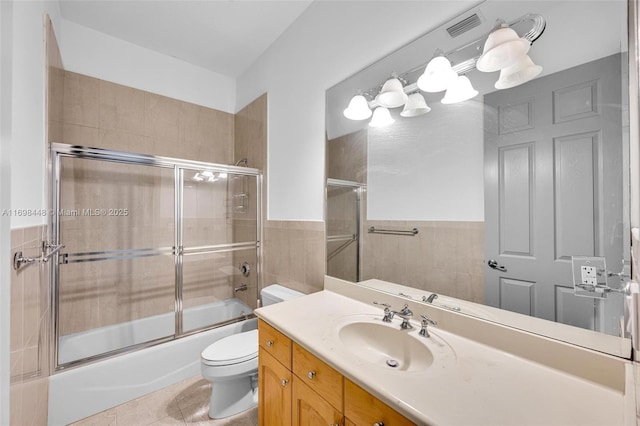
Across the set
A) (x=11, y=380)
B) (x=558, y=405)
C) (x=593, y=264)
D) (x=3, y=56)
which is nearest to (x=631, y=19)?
(x=593, y=264)

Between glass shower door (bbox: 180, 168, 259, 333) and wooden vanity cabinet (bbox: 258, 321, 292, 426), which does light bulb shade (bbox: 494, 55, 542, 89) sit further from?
glass shower door (bbox: 180, 168, 259, 333)

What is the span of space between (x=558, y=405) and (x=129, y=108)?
3095mm

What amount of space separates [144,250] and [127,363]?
0.80 meters

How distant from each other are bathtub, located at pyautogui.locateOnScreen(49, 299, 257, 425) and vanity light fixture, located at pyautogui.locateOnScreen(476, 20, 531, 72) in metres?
2.46

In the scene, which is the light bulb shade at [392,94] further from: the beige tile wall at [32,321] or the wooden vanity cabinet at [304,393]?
the beige tile wall at [32,321]

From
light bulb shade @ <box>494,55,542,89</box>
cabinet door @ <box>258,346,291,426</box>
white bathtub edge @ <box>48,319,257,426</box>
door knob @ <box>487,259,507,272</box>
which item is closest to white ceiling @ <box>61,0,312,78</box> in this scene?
light bulb shade @ <box>494,55,542,89</box>

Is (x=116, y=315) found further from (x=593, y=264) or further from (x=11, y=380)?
(x=593, y=264)

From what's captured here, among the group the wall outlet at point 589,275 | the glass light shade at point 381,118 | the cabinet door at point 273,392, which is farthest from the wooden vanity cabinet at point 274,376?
the glass light shade at point 381,118

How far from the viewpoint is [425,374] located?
75 cm

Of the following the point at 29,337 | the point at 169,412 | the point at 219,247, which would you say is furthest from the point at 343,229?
the point at 169,412

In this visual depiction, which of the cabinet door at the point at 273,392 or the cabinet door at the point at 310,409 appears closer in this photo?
the cabinet door at the point at 310,409

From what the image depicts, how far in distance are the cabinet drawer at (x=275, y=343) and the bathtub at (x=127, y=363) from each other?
1150mm

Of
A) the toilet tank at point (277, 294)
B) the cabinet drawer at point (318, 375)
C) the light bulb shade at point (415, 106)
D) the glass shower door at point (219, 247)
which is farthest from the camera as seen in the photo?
the glass shower door at point (219, 247)

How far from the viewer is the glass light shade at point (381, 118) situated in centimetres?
130
